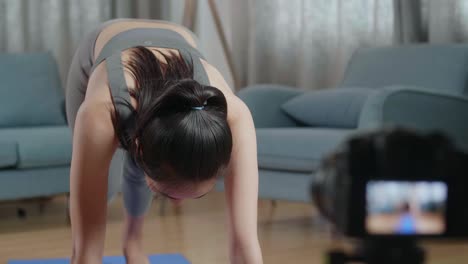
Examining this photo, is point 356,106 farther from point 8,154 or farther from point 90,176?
point 90,176

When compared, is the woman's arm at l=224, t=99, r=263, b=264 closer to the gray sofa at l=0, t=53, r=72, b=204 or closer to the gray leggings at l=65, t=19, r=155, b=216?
the gray leggings at l=65, t=19, r=155, b=216

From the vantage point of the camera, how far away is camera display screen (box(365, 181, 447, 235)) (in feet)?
1.25

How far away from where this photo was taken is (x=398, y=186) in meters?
0.38

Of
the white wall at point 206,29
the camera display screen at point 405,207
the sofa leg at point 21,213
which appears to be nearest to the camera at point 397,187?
the camera display screen at point 405,207

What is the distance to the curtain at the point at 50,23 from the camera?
12.8 ft

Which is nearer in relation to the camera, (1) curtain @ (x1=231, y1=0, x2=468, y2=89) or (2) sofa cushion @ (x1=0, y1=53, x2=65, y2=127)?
(1) curtain @ (x1=231, y1=0, x2=468, y2=89)

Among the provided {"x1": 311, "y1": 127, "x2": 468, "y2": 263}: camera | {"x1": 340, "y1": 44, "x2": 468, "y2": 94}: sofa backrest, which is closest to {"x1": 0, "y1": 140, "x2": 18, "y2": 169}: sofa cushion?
{"x1": 340, "y1": 44, "x2": 468, "y2": 94}: sofa backrest

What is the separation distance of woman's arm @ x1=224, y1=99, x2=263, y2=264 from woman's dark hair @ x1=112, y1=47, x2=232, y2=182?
0.28 feet

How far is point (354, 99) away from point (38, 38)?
6.86ft

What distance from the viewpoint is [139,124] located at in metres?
1.23

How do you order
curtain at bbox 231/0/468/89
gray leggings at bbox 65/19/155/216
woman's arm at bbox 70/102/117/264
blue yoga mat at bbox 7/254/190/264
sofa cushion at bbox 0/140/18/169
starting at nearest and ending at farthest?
woman's arm at bbox 70/102/117/264
gray leggings at bbox 65/19/155/216
blue yoga mat at bbox 7/254/190/264
sofa cushion at bbox 0/140/18/169
curtain at bbox 231/0/468/89

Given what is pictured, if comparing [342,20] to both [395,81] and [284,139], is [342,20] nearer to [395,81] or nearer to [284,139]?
[395,81]

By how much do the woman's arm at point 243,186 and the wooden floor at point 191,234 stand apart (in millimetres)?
735

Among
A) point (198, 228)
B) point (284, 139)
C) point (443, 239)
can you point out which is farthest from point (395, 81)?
point (443, 239)
